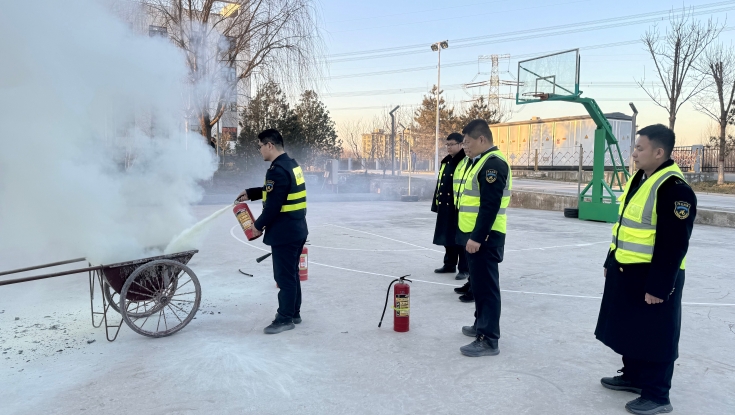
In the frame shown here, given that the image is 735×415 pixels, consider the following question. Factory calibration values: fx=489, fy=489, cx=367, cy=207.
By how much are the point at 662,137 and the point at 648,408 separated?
1813 mm

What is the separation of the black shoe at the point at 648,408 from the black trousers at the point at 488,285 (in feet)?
4.01

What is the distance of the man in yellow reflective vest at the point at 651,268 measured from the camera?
10.0ft

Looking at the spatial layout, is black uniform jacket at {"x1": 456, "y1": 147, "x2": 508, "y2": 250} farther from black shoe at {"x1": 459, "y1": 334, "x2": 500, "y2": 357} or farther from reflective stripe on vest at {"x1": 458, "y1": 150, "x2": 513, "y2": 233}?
black shoe at {"x1": 459, "y1": 334, "x2": 500, "y2": 357}

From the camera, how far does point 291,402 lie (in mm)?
3400

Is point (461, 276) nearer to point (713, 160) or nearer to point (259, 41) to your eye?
point (259, 41)

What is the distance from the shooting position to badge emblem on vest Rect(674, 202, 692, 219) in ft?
9.84

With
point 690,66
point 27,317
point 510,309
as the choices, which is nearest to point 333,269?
point 510,309

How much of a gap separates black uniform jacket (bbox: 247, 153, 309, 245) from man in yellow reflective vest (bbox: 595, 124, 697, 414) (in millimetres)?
2780

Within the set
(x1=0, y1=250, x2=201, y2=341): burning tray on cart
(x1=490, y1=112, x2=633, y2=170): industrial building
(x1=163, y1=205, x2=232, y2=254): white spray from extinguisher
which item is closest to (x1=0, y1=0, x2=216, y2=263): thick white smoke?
(x1=163, y1=205, x2=232, y2=254): white spray from extinguisher

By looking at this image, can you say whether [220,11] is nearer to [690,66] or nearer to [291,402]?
[291,402]

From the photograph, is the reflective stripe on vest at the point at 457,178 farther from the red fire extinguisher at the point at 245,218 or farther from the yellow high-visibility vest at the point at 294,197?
the red fire extinguisher at the point at 245,218

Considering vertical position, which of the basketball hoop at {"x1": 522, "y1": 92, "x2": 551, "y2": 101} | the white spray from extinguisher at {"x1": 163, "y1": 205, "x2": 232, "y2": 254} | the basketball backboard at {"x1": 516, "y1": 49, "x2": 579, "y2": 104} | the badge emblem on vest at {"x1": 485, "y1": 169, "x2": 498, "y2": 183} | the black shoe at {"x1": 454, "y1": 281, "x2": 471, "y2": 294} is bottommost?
the black shoe at {"x1": 454, "y1": 281, "x2": 471, "y2": 294}

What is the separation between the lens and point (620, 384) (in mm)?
3613

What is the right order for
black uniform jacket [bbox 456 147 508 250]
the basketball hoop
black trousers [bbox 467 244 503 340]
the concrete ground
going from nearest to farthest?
the concrete ground < black uniform jacket [bbox 456 147 508 250] < black trousers [bbox 467 244 503 340] < the basketball hoop
